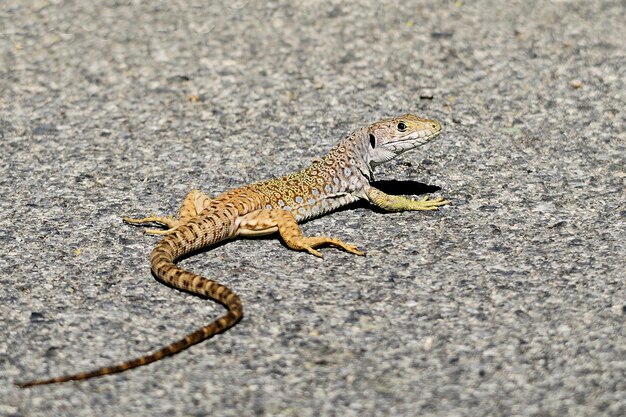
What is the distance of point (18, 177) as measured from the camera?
24.4 ft

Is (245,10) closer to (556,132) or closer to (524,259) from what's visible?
(556,132)

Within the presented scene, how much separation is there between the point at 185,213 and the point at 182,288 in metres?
0.88

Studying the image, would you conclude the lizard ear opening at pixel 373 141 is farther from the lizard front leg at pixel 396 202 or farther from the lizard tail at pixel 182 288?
the lizard tail at pixel 182 288

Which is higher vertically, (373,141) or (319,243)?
(373,141)

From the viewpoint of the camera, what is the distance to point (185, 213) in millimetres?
6438

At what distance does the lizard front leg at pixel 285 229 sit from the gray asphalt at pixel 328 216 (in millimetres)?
105

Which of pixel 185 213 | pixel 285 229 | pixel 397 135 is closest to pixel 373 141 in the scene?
pixel 397 135

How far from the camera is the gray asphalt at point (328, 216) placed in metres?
4.91

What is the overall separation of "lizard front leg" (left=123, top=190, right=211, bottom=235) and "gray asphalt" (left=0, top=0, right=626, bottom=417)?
11 cm

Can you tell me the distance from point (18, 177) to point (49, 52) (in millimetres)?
2708

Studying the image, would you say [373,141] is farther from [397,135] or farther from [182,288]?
[182,288]

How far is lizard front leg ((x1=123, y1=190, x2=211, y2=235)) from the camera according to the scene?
21.1 feet

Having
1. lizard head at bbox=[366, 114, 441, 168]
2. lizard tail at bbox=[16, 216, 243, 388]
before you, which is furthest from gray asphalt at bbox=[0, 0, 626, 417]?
lizard head at bbox=[366, 114, 441, 168]

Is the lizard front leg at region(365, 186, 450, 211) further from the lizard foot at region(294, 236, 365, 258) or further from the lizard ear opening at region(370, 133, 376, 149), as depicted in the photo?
the lizard foot at region(294, 236, 365, 258)
